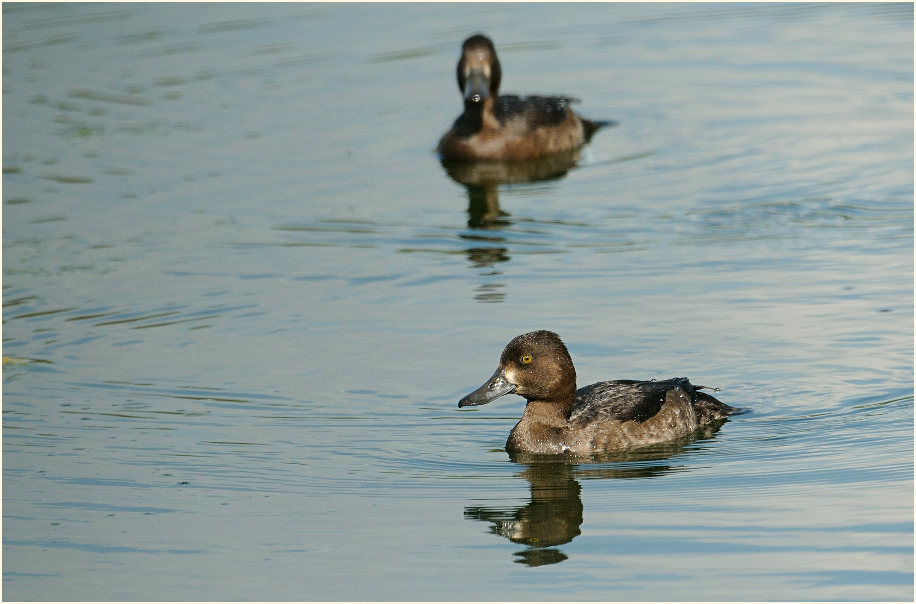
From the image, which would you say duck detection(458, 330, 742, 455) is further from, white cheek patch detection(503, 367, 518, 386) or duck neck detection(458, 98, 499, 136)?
duck neck detection(458, 98, 499, 136)

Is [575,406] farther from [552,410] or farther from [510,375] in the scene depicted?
[510,375]

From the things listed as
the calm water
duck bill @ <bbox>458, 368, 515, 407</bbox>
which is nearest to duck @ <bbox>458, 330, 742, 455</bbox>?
duck bill @ <bbox>458, 368, 515, 407</bbox>

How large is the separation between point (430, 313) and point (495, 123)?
20.2ft

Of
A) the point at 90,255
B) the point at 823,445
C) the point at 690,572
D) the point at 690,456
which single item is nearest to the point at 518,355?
the point at 690,456

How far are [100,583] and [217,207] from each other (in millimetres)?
8355

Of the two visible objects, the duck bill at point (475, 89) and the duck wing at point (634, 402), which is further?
the duck bill at point (475, 89)

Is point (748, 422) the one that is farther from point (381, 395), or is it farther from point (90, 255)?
point (90, 255)

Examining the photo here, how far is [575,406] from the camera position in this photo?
10523mm

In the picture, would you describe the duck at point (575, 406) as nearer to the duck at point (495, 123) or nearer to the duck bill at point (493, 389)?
the duck bill at point (493, 389)

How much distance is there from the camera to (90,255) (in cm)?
1479

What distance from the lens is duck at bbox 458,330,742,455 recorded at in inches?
402

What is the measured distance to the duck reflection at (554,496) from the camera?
8.62 m

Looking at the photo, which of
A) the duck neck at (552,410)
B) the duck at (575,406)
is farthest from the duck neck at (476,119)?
the duck neck at (552,410)

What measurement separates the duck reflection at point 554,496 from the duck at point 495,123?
329 inches
